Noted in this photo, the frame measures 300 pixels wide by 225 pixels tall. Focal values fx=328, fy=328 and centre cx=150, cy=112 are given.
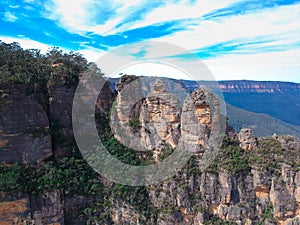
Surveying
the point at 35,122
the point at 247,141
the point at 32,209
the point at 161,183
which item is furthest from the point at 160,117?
the point at 32,209

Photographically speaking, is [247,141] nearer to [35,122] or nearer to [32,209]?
[35,122]

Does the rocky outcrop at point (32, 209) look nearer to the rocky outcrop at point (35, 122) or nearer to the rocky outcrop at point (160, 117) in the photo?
the rocky outcrop at point (35, 122)

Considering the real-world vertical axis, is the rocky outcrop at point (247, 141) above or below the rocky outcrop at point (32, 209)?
above

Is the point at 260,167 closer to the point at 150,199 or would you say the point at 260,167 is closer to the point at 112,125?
the point at 150,199

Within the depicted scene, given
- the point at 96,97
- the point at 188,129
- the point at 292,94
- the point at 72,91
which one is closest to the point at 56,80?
the point at 72,91

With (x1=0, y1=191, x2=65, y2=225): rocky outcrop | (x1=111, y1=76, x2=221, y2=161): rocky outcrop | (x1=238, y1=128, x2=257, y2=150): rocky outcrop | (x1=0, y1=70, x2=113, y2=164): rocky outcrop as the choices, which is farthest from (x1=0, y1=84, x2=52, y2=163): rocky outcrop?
(x1=238, y1=128, x2=257, y2=150): rocky outcrop

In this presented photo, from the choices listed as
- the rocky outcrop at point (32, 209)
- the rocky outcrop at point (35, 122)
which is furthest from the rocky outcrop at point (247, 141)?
the rocky outcrop at point (32, 209)

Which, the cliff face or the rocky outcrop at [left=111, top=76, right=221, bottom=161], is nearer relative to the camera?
the cliff face

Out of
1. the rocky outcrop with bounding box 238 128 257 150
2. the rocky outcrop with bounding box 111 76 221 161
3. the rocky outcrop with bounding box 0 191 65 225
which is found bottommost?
the rocky outcrop with bounding box 0 191 65 225

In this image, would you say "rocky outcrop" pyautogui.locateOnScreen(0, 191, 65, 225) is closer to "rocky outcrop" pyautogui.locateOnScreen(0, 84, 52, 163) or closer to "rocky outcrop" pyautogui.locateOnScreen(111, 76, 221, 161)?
"rocky outcrop" pyautogui.locateOnScreen(0, 84, 52, 163)
